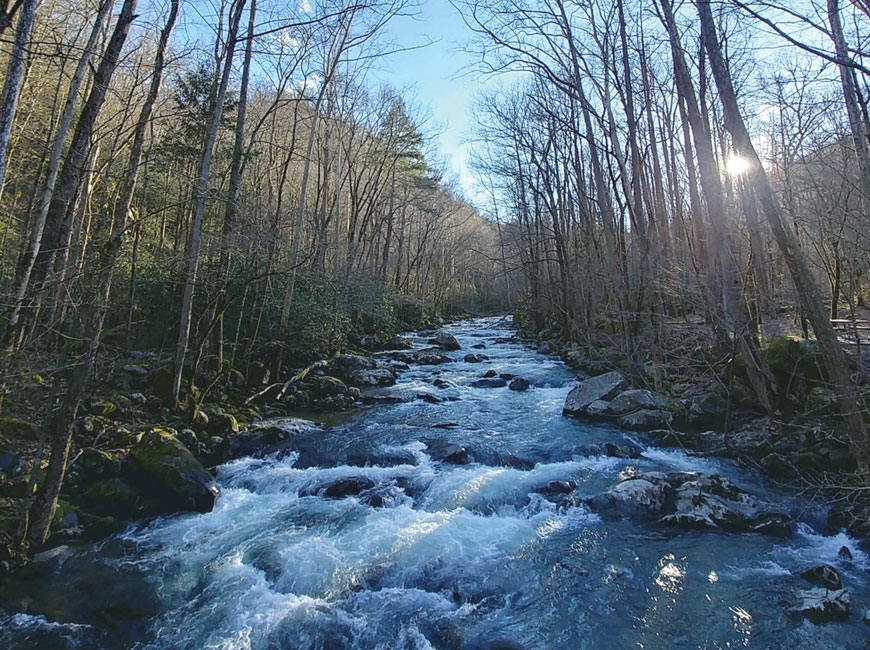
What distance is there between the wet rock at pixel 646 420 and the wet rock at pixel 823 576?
4420 millimetres

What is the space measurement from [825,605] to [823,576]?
52cm

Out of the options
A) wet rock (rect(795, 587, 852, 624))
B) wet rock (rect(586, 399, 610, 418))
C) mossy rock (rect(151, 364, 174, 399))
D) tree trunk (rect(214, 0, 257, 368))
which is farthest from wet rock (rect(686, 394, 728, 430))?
mossy rock (rect(151, 364, 174, 399))

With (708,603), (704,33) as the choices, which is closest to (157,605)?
(708,603)

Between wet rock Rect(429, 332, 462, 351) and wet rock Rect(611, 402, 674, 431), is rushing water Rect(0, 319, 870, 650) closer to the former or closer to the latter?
wet rock Rect(611, 402, 674, 431)

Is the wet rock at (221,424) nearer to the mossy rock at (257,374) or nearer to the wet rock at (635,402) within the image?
the mossy rock at (257,374)

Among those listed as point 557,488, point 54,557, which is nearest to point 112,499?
point 54,557

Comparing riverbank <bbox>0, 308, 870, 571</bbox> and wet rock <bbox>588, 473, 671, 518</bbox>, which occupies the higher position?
riverbank <bbox>0, 308, 870, 571</bbox>

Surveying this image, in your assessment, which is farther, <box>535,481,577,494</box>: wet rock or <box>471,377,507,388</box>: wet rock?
<box>471,377,507,388</box>: wet rock

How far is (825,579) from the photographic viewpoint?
455 centimetres

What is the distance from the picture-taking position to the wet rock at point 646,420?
30.1 feet

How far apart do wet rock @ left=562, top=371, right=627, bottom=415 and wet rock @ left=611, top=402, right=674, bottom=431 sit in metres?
1.00

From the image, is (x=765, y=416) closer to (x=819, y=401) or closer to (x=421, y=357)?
(x=819, y=401)

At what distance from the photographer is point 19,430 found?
6.47 metres

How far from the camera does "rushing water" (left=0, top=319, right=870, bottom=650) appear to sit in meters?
4.07
